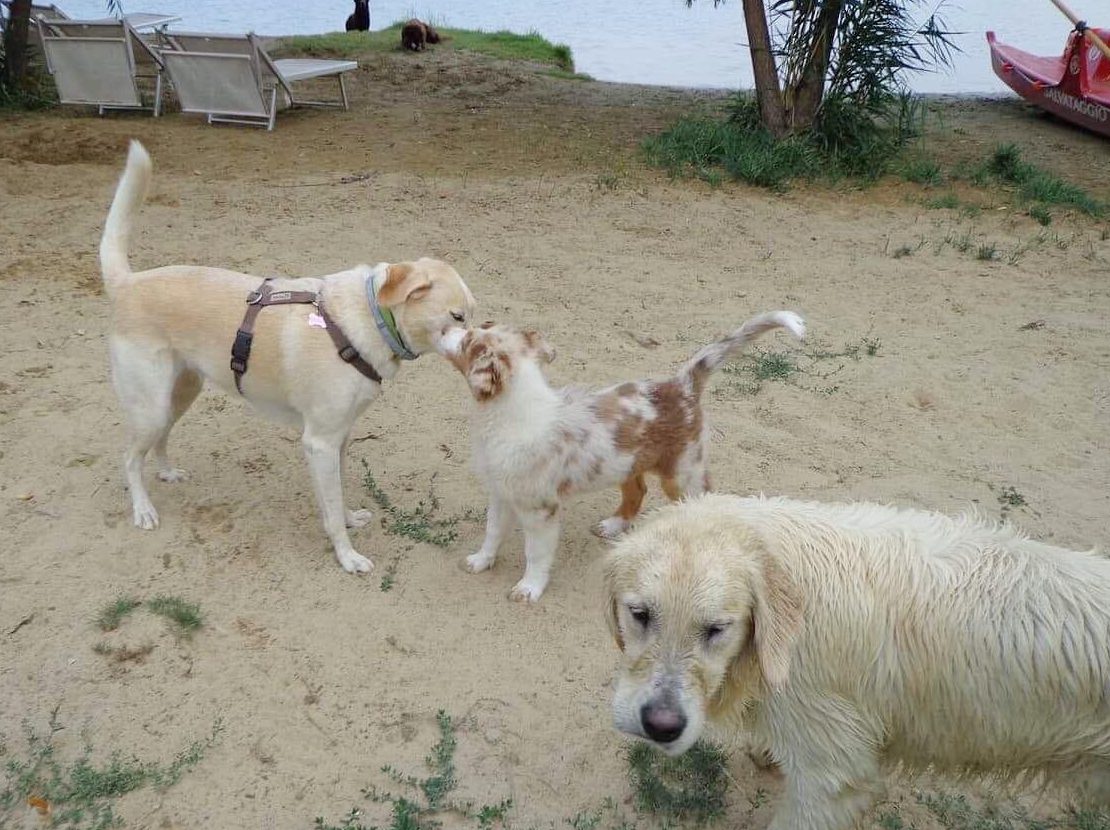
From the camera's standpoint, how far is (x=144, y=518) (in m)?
4.18

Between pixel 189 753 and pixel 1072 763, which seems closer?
pixel 1072 763

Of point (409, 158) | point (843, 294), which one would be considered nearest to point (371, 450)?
point (843, 294)

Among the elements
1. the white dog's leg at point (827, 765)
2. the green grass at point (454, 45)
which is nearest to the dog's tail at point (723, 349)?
the white dog's leg at point (827, 765)

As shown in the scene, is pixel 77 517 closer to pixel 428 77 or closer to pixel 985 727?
pixel 985 727

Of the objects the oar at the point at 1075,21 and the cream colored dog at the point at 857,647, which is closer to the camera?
the cream colored dog at the point at 857,647

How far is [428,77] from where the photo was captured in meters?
14.0

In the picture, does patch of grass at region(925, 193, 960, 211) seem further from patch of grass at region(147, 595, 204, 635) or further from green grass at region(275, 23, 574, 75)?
green grass at region(275, 23, 574, 75)

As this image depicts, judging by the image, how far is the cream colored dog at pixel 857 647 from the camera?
2203 millimetres

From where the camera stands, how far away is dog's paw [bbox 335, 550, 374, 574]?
13.2 feet

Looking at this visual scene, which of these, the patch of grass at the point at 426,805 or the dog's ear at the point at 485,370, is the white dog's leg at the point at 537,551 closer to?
the dog's ear at the point at 485,370

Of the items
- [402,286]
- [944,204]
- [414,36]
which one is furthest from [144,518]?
[414,36]

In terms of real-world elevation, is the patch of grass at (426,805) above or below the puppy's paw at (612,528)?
below

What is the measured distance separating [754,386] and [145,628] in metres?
3.77

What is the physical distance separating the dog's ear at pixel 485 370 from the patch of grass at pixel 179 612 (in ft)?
5.06
